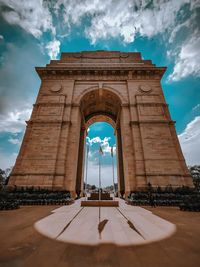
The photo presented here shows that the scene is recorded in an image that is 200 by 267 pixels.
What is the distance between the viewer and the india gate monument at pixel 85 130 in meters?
10.8

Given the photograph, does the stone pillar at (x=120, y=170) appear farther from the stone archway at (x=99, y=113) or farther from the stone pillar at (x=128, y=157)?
the stone pillar at (x=128, y=157)

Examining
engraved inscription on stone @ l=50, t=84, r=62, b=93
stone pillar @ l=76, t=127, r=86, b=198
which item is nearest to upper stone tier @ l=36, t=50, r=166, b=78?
engraved inscription on stone @ l=50, t=84, r=62, b=93

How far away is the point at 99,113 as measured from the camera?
1989 centimetres

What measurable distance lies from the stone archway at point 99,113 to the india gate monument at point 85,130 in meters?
0.13

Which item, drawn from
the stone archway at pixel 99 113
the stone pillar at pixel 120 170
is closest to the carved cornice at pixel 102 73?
the stone archway at pixel 99 113

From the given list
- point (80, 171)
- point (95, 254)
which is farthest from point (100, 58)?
point (95, 254)

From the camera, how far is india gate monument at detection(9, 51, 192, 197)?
10750mm

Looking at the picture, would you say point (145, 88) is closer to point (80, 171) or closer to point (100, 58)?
point (100, 58)

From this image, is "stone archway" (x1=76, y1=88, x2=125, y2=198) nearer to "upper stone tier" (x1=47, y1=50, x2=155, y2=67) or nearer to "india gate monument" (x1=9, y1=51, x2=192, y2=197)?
"india gate monument" (x1=9, y1=51, x2=192, y2=197)

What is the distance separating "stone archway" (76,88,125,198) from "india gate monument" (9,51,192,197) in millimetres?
134

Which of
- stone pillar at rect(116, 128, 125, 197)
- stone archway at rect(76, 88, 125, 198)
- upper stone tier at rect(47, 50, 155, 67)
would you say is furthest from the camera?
upper stone tier at rect(47, 50, 155, 67)

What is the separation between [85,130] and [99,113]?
3758 millimetres

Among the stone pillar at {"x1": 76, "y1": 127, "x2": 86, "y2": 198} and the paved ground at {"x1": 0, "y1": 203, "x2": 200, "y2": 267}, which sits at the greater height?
Answer: the stone pillar at {"x1": 76, "y1": 127, "x2": 86, "y2": 198}

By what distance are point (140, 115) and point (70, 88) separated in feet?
30.2
